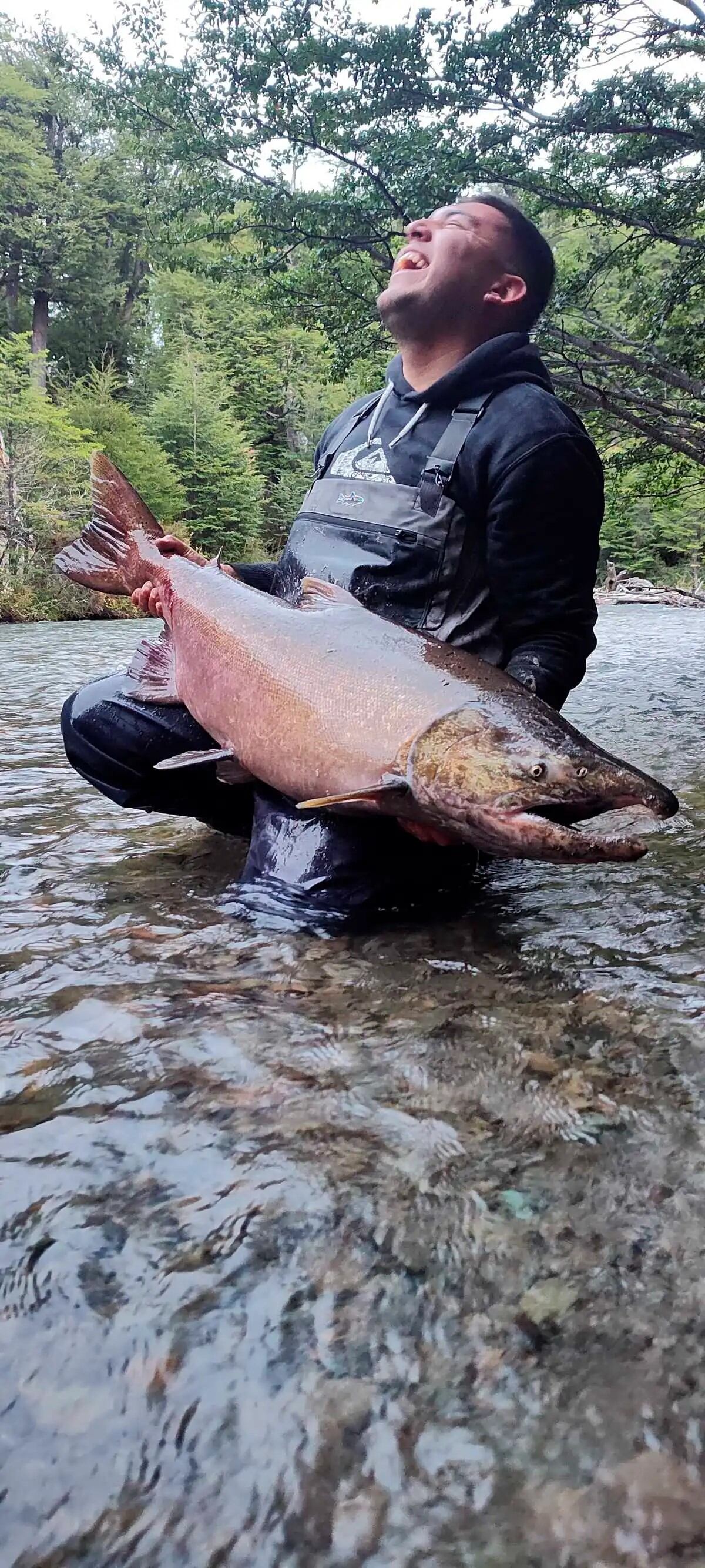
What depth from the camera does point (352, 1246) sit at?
3.88 ft

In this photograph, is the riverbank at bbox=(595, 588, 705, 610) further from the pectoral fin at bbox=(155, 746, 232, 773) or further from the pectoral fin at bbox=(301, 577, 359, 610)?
the pectoral fin at bbox=(155, 746, 232, 773)

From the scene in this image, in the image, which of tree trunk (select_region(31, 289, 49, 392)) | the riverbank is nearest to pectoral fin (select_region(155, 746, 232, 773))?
the riverbank

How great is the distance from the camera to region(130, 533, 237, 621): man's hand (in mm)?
2869

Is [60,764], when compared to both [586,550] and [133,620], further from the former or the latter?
[133,620]

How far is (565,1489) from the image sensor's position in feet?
2.88

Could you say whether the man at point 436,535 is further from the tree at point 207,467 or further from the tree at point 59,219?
the tree at point 59,219

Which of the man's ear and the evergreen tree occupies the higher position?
the man's ear

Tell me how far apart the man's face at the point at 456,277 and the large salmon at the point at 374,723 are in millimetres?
1010

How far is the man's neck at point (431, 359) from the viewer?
9.14 ft

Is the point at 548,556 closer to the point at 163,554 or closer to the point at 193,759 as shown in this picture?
the point at 193,759

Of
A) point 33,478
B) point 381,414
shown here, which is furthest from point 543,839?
point 33,478

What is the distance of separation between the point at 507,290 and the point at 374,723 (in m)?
1.63

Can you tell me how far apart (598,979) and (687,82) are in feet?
34.1

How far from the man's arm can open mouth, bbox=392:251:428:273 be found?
0.78 meters
